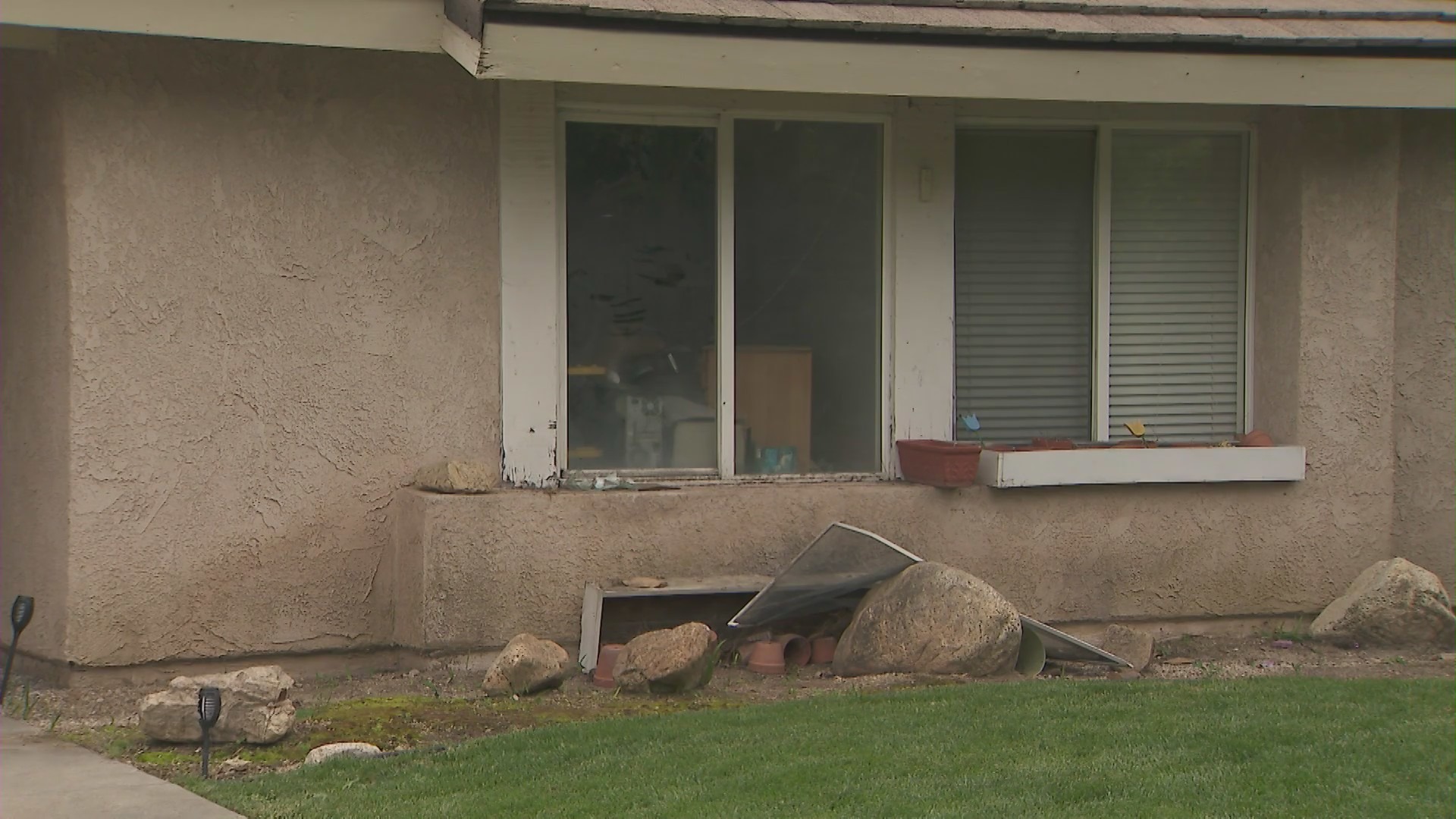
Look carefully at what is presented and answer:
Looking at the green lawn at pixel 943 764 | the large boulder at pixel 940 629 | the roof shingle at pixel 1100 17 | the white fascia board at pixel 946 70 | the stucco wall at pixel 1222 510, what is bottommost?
the green lawn at pixel 943 764

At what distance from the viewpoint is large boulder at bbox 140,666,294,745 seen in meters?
5.96

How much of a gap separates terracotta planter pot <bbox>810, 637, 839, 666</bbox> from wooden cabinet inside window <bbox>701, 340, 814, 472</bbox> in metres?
1.06

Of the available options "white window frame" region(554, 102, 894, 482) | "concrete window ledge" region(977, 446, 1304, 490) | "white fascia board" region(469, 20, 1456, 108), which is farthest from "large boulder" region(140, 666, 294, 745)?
"concrete window ledge" region(977, 446, 1304, 490)

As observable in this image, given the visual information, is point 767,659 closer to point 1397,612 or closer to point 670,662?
point 670,662

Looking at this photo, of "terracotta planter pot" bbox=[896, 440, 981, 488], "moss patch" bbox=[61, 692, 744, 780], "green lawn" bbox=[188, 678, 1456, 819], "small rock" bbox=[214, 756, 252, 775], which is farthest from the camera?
"terracotta planter pot" bbox=[896, 440, 981, 488]

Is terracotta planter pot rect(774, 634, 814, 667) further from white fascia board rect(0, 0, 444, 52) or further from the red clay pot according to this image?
white fascia board rect(0, 0, 444, 52)

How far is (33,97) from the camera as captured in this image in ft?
24.1

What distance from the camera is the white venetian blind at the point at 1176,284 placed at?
862 cm

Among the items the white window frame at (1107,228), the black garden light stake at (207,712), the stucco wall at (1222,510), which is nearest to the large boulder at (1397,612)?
the stucco wall at (1222,510)

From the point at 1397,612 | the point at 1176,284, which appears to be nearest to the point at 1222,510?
the point at 1397,612

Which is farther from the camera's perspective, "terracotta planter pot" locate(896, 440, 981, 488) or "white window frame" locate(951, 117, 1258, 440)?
"white window frame" locate(951, 117, 1258, 440)

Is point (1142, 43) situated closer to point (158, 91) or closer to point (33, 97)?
point (158, 91)

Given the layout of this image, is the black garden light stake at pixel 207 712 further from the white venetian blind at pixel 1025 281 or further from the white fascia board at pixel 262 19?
the white venetian blind at pixel 1025 281

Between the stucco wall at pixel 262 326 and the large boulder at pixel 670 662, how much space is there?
1.37 m
